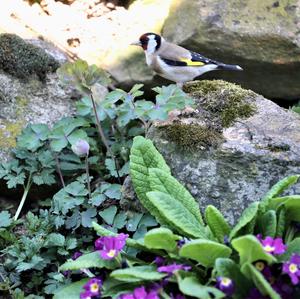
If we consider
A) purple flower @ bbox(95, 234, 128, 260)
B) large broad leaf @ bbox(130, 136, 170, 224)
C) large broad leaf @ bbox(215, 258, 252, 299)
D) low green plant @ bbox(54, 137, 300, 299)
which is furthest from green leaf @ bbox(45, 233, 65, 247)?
large broad leaf @ bbox(215, 258, 252, 299)

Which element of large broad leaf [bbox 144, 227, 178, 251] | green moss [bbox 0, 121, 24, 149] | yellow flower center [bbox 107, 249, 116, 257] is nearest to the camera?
large broad leaf [bbox 144, 227, 178, 251]

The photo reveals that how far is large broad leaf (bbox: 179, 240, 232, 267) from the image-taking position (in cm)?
262

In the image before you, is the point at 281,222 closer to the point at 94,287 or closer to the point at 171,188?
the point at 171,188

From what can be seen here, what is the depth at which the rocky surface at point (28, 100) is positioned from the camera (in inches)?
174

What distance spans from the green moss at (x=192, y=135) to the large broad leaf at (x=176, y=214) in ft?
2.10

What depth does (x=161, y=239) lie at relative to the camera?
2752 mm

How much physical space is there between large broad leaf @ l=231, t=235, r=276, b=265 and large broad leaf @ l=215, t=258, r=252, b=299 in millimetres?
50

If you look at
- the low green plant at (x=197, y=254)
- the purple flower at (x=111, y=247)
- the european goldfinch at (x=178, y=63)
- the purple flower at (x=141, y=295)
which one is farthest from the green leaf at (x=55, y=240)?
the european goldfinch at (x=178, y=63)

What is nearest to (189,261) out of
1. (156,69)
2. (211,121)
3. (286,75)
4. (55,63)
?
(211,121)

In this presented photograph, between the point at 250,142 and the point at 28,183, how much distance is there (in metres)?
1.48

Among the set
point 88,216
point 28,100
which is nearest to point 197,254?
point 88,216

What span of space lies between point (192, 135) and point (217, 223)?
77cm

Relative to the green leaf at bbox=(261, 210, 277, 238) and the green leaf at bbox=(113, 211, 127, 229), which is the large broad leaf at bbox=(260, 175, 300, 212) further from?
the green leaf at bbox=(113, 211, 127, 229)

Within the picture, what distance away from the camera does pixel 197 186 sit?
134 inches
